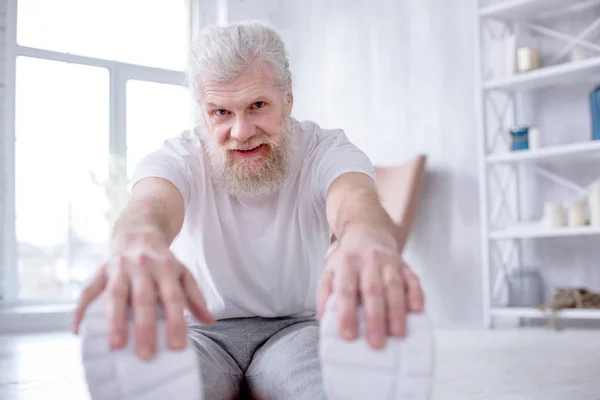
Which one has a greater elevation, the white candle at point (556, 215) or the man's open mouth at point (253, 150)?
the man's open mouth at point (253, 150)

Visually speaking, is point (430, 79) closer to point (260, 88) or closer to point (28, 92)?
point (28, 92)

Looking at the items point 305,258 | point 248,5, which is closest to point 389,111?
point 248,5

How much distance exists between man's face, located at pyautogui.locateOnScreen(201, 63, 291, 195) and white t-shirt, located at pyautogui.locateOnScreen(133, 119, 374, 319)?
4 cm

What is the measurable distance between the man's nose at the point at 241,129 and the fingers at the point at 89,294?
1.90 ft

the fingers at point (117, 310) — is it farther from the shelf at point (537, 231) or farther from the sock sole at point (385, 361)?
the shelf at point (537, 231)

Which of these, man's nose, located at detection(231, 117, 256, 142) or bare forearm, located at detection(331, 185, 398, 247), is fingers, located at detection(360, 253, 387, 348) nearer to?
bare forearm, located at detection(331, 185, 398, 247)

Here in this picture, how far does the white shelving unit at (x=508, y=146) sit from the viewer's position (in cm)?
339

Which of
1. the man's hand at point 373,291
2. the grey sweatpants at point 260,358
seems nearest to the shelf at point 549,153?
the grey sweatpants at point 260,358

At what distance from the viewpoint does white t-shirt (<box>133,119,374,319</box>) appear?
1441mm

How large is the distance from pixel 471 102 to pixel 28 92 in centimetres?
293

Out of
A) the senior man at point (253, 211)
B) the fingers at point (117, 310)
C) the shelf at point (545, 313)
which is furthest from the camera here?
the shelf at point (545, 313)

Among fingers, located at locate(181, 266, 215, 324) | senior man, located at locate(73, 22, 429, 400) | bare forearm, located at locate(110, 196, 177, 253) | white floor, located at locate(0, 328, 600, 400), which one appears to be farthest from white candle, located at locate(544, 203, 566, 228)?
fingers, located at locate(181, 266, 215, 324)

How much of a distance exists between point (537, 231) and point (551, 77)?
2.45 feet

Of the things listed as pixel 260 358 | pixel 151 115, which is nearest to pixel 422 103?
pixel 151 115
